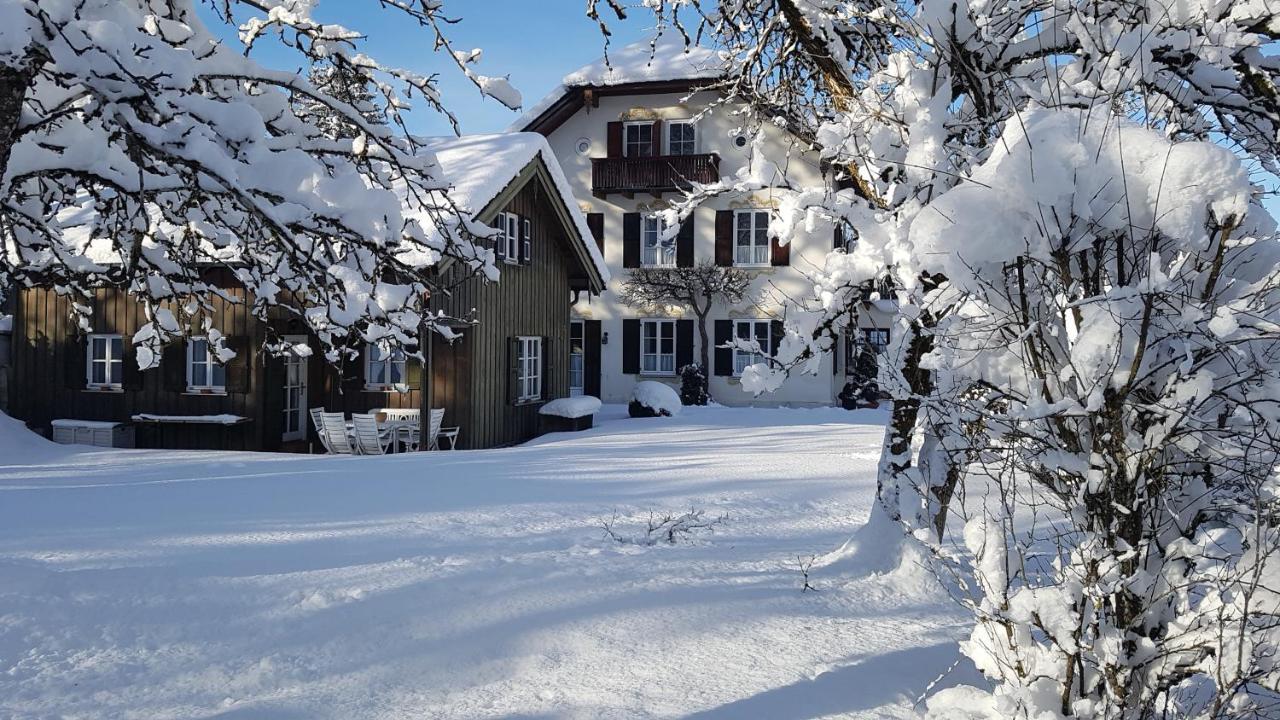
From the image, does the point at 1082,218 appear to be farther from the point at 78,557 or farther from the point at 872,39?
the point at 78,557

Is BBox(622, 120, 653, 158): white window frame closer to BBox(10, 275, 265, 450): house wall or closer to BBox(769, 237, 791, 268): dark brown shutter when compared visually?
BBox(769, 237, 791, 268): dark brown shutter

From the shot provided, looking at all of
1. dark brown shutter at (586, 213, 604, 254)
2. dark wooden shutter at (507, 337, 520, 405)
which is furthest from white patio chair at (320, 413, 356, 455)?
dark brown shutter at (586, 213, 604, 254)

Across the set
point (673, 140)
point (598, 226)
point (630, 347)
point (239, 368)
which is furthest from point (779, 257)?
point (239, 368)

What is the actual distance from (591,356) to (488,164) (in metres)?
11.8

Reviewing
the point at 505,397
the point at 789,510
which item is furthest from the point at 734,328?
the point at 789,510

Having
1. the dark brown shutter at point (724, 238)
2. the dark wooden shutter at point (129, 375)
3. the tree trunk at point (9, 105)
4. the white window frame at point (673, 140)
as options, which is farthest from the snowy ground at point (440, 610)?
the white window frame at point (673, 140)

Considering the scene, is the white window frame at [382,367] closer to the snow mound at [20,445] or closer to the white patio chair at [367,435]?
the white patio chair at [367,435]

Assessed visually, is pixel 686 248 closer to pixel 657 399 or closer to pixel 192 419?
pixel 657 399

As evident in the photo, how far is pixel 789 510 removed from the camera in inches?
338

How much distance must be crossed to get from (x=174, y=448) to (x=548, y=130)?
1500cm

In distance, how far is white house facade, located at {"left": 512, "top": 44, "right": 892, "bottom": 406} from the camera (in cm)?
2500

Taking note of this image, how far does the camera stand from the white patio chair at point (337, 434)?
46.2 feet

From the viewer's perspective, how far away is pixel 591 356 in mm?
26656

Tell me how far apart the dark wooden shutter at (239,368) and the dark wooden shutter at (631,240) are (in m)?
13.4
